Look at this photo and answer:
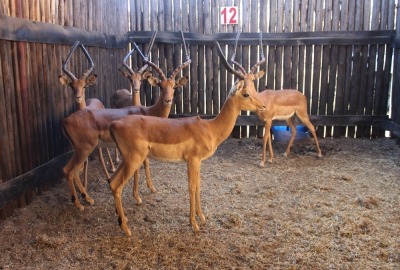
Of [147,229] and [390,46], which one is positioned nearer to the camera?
[147,229]

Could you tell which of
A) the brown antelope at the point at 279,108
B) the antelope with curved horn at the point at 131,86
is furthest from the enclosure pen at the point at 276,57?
the brown antelope at the point at 279,108

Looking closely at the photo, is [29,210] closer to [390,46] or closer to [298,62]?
[298,62]

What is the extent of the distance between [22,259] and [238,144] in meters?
6.30

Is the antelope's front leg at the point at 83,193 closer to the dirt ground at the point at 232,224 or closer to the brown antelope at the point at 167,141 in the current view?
the dirt ground at the point at 232,224

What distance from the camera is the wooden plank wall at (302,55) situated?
9.90 meters

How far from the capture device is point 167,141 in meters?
5.02

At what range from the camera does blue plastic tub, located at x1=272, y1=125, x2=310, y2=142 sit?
9477mm

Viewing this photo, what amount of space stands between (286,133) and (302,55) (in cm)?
210

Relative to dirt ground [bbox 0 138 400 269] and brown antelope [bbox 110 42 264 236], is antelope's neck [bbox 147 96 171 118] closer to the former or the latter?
dirt ground [bbox 0 138 400 269]

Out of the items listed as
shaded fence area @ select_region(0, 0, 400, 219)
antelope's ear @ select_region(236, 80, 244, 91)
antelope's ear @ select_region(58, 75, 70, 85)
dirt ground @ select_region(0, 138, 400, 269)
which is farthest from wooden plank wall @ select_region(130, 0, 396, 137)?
antelope's ear @ select_region(236, 80, 244, 91)

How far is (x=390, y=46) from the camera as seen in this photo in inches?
384

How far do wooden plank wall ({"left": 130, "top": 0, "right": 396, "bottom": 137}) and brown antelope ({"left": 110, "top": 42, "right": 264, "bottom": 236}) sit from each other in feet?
17.5

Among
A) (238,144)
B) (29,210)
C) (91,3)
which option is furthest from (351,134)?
(29,210)

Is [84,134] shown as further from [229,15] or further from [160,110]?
[229,15]
